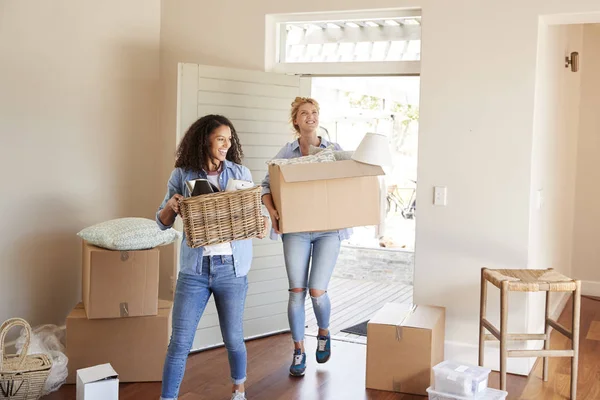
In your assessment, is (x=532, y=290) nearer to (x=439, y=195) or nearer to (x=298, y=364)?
(x=439, y=195)

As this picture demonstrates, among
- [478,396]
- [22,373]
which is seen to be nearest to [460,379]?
[478,396]

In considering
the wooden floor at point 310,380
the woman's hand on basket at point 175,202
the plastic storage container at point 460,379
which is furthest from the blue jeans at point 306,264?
the woman's hand on basket at point 175,202

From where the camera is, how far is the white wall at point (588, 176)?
5.84 metres

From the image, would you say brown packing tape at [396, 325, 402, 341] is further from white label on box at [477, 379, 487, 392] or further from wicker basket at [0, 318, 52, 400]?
wicker basket at [0, 318, 52, 400]

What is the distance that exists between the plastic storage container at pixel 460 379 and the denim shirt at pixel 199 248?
100cm

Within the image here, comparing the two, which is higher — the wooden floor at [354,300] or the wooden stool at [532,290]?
the wooden stool at [532,290]

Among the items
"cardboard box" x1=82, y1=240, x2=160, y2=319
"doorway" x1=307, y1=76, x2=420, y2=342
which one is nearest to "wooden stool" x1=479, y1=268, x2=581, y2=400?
"cardboard box" x1=82, y1=240, x2=160, y2=319

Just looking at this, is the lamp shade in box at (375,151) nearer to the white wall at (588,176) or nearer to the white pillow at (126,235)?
the white pillow at (126,235)

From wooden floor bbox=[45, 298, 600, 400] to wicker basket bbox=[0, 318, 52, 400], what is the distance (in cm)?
23

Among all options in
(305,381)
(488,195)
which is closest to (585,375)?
(488,195)

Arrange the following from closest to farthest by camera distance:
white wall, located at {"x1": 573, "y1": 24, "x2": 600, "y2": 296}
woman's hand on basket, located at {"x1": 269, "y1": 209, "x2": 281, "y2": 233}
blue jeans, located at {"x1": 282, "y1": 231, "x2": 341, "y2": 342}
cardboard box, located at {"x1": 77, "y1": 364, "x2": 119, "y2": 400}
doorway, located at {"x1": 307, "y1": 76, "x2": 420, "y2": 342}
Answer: cardboard box, located at {"x1": 77, "y1": 364, "x2": 119, "y2": 400} < woman's hand on basket, located at {"x1": 269, "y1": 209, "x2": 281, "y2": 233} < blue jeans, located at {"x1": 282, "y1": 231, "x2": 341, "y2": 342} < white wall, located at {"x1": 573, "y1": 24, "x2": 600, "y2": 296} < doorway, located at {"x1": 307, "y1": 76, "x2": 420, "y2": 342}

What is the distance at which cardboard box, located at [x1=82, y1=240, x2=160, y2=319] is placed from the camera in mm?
3318

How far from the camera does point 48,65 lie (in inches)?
149

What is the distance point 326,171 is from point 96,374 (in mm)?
1375
